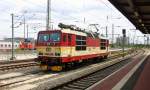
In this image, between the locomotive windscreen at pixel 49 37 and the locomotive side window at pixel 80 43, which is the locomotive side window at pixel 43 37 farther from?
the locomotive side window at pixel 80 43

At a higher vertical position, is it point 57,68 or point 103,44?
point 103,44

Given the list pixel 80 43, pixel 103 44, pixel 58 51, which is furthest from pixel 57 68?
pixel 103 44

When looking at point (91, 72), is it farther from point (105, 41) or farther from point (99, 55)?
point (105, 41)

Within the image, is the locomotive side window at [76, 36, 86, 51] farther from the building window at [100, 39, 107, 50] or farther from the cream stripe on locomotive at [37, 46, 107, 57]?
the building window at [100, 39, 107, 50]

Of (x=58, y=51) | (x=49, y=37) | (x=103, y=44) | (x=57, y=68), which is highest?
(x=49, y=37)

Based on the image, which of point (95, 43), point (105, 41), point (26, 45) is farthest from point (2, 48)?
point (95, 43)

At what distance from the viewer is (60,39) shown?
75.8 feet

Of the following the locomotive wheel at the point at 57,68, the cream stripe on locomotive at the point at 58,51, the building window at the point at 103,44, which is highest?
the building window at the point at 103,44

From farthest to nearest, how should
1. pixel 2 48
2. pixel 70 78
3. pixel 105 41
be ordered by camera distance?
pixel 2 48 < pixel 105 41 < pixel 70 78

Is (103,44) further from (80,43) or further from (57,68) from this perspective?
(57,68)

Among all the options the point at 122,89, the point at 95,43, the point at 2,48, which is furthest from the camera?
the point at 2,48

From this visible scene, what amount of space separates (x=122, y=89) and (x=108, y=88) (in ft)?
2.32

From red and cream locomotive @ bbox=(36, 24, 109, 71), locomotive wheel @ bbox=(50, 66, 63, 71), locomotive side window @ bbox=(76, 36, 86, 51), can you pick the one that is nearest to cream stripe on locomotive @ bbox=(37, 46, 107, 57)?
red and cream locomotive @ bbox=(36, 24, 109, 71)

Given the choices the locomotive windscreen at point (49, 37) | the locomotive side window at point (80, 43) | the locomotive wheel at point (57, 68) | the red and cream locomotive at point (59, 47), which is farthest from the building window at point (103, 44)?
the locomotive wheel at point (57, 68)
